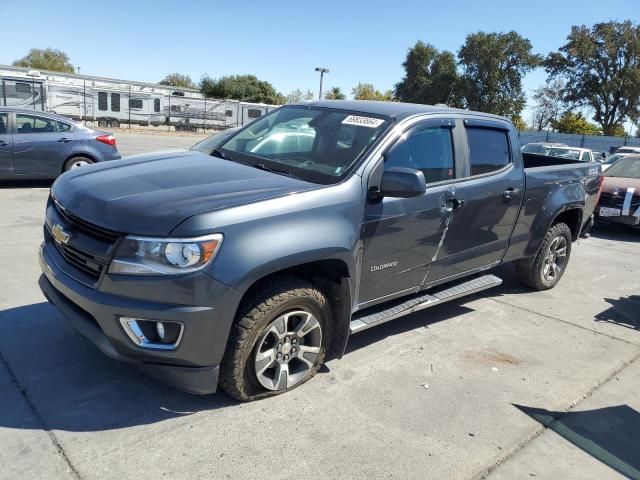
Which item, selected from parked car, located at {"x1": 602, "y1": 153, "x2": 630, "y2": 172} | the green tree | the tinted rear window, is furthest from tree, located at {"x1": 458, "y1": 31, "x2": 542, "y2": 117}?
the tinted rear window

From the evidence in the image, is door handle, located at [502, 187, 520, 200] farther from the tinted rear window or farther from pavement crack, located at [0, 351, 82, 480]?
pavement crack, located at [0, 351, 82, 480]

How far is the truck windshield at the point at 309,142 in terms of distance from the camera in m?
3.60

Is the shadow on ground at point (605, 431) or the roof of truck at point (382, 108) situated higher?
the roof of truck at point (382, 108)

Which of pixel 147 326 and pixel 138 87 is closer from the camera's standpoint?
pixel 147 326

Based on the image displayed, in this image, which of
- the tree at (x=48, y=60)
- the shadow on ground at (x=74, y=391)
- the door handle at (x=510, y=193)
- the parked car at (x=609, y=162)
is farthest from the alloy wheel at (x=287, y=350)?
the tree at (x=48, y=60)

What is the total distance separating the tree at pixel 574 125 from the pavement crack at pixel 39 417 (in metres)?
58.9

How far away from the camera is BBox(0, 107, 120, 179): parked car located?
9.30 meters

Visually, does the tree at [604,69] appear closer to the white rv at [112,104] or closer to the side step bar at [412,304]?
the white rv at [112,104]

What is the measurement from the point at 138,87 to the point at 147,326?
150ft

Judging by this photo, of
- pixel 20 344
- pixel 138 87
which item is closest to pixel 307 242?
pixel 20 344

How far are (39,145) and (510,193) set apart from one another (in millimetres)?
8365

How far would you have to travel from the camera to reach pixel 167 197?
2.93 m

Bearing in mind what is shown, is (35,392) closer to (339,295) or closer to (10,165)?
(339,295)

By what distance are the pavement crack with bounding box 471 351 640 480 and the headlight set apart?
5.97ft
